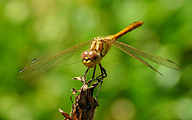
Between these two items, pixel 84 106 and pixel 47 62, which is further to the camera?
pixel 47 62

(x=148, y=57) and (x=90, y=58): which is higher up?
(x=90, y=58)

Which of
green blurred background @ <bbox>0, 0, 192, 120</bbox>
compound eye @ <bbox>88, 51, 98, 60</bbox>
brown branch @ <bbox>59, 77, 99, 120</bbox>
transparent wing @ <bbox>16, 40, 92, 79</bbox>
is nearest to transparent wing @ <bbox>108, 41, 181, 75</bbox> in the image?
compound eye @ <bbox>88, 51, 98, 60</bbox>

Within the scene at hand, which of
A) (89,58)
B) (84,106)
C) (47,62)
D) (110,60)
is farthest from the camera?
(110,60)

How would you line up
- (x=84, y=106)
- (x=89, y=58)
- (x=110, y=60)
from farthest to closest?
(x=110, y=60)
(x=89, y=58)
(x=84, y=106)

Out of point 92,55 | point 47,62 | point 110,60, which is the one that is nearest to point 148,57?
point 92,55

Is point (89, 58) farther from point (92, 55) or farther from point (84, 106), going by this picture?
point (84, 106)

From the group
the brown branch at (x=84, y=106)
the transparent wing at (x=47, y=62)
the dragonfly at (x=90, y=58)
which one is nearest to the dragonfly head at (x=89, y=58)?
the dragonfly at (x=90, y=58)

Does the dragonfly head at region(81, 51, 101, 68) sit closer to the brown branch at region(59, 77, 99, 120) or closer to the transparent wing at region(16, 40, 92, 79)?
the transparent wing at region(16, 40, 92, 79)
